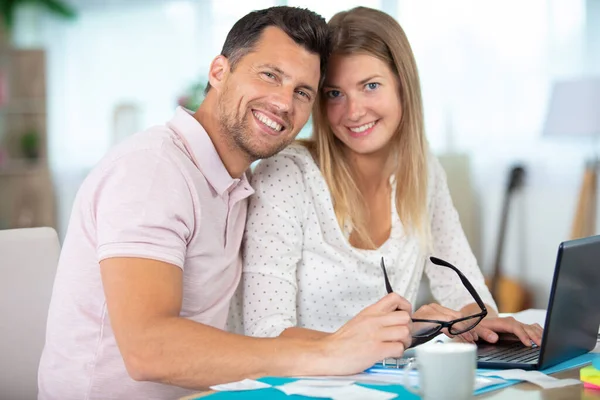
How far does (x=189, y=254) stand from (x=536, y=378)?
0.68 metres

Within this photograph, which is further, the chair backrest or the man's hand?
the chair backrest

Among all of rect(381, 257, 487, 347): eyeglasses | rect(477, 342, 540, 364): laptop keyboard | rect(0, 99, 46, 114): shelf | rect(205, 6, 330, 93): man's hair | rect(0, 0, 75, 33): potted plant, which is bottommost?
rect(477, 342, 540, 364): laptop keyboard

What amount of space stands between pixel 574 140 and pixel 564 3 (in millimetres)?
794

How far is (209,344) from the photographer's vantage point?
Result: 4.43 feet

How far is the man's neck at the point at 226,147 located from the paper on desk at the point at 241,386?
62 cm

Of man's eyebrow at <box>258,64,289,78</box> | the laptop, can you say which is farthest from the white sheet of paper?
man's eyebrow at <box>258,64,289,78</box>

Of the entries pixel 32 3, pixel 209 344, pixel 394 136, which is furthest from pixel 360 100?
pixel 32 3

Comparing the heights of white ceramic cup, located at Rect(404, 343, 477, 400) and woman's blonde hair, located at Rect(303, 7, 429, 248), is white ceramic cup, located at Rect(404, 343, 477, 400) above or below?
below

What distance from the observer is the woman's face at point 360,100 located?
2021mm

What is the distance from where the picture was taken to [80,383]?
1.58 m

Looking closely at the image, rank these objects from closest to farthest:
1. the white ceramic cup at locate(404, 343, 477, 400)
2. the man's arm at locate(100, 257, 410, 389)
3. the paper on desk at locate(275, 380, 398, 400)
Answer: the white ceramic cup at locate(404, 343, 477, 400) → the paper on desk at locate(275, 380, 398, 400) → the man's arm at locate(100, 257, 410, 389)

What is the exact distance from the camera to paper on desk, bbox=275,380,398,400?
3.83 feet

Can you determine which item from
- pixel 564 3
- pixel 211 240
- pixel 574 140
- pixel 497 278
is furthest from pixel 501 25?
pixel 211 240

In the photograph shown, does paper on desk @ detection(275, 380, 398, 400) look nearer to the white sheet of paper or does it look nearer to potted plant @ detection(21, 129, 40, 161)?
the white sheet of paper
